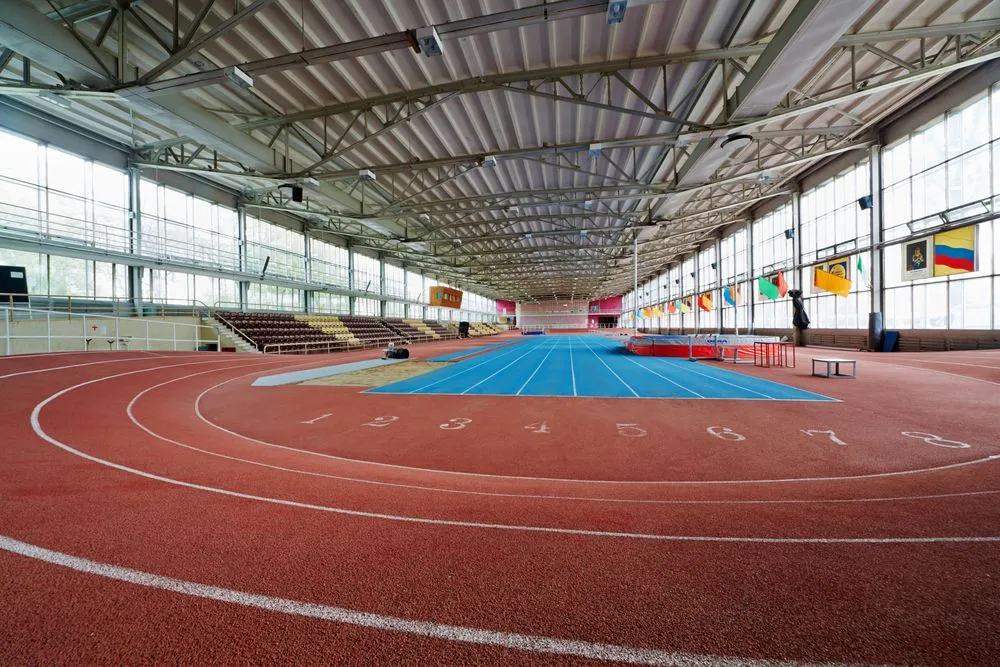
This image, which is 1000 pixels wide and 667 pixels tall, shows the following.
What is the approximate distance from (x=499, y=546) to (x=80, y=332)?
21123 mm

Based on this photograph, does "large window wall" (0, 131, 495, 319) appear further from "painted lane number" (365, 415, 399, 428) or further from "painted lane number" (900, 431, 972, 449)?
"painted lane number" (900, 431, 972, 449)

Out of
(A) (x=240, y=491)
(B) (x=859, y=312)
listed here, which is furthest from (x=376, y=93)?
(B) (x=859, y=312)

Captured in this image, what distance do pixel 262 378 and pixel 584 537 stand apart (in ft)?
40.6

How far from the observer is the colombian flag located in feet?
47.5

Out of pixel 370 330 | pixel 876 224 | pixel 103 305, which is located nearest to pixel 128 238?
pixel 103 305

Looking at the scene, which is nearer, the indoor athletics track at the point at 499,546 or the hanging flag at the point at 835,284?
the indoor athletics track at the point at 499,546

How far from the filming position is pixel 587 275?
46938 millimetres

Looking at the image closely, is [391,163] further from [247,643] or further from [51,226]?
[247,643]

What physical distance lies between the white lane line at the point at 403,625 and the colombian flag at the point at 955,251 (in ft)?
71.9

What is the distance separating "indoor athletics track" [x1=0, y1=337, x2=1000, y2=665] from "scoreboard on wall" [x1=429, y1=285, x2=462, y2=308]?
25.9 metres

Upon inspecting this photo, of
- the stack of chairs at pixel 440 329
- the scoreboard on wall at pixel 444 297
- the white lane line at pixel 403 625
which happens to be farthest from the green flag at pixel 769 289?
the stack of chairs at pixel 440 329

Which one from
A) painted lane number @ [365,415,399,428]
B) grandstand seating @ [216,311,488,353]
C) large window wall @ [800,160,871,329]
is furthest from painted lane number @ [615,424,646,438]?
large window wall @ [800,160,871,329]

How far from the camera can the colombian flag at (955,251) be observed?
14477 mm

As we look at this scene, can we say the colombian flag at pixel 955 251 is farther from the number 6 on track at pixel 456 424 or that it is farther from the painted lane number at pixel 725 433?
the number 6 on track at pixel 456 424
